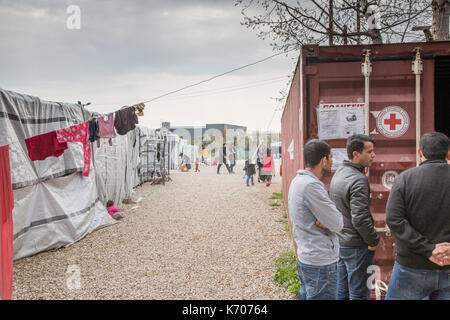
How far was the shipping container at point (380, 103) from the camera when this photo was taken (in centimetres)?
317

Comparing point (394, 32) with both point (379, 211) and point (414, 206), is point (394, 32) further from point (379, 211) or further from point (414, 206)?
point (414, 206)

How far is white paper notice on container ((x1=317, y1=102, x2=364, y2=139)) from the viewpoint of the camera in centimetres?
320

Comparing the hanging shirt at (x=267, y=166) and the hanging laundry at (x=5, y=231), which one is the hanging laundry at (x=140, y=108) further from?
the hanging shirt at (x=267, y=166)

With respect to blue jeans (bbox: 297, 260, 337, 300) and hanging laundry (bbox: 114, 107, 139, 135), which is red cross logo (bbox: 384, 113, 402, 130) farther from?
hanging laundry (bbox: 114, 107, 139, 135)

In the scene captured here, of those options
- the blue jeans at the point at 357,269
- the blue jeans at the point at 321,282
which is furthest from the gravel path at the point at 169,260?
the blue jeans at the point at 321,282

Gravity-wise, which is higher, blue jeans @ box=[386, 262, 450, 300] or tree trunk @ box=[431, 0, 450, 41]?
tree trunk @ box=[431, 0, 450, 41]

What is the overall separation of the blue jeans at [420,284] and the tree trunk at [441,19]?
465 centimetres

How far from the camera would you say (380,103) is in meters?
3.21

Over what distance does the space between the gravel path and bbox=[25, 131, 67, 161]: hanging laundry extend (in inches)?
65.3

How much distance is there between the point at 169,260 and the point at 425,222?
13.2ft

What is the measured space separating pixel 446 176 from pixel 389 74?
1.50 meters

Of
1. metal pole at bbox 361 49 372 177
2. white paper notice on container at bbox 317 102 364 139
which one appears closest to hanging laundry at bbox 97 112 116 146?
white paper notice on container at bbox 317 102 364 139

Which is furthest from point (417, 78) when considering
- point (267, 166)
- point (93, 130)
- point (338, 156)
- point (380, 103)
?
point (267, 166)

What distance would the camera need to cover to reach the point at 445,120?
4.05m
